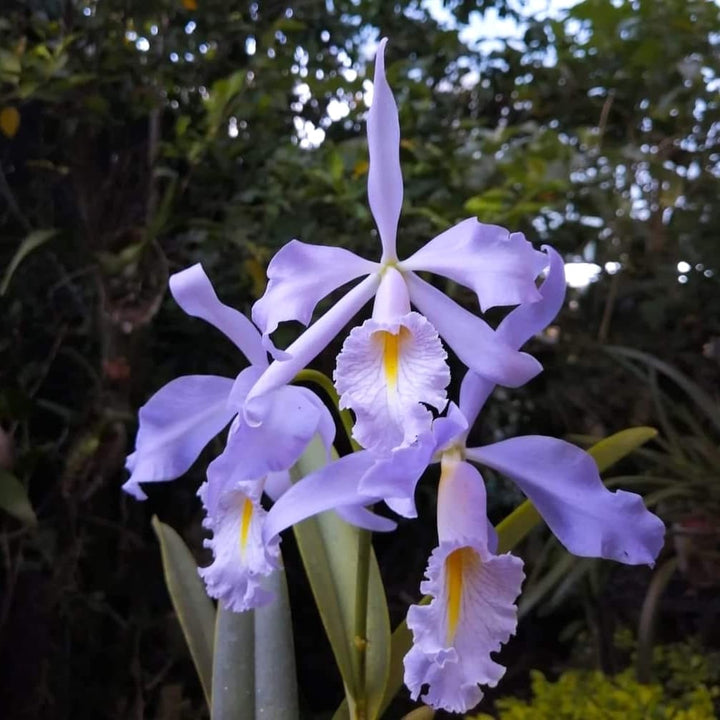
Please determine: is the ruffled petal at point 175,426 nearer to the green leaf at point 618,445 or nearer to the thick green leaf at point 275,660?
the thick green leaf at point 275,660

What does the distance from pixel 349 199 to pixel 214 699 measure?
0.79 metres

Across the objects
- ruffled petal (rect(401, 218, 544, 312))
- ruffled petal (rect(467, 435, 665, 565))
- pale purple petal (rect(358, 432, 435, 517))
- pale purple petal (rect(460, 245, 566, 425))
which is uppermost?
ruffled petal (rect(401, 218, 544, 312))

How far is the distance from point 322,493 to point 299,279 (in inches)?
5.7

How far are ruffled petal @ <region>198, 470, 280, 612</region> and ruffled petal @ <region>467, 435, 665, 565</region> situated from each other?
0.17 metres

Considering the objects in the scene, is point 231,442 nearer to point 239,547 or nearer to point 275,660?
point 239,547

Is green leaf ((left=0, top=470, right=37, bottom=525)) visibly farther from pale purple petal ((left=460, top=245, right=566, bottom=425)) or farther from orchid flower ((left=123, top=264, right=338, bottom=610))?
pale purple petal ((left=460, top=245, right=566, bottom=425))

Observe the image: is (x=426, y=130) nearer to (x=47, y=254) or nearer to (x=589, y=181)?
(x=589, y=181)

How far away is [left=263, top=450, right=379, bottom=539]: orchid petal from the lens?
0.48m

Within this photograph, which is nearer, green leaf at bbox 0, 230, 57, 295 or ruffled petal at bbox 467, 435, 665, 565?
ruffled petal at bbox 467, 435, 665, 565

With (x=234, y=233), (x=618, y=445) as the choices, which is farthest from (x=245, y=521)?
(x=234, y=233)

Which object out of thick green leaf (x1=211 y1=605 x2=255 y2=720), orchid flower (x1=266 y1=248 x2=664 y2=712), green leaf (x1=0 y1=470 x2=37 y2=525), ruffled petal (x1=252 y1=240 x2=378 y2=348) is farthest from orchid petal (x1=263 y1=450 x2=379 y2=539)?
green leaf (x1=0 y1=470 x2=37 y2=525)

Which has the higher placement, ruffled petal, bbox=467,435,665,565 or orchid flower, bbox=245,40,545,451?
orchid flower, bbox=245,40,545,451

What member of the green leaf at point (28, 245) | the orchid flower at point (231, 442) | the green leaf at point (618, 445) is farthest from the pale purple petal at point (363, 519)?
the green leaf at point (28, 245)

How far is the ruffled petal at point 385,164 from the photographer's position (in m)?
0.48
